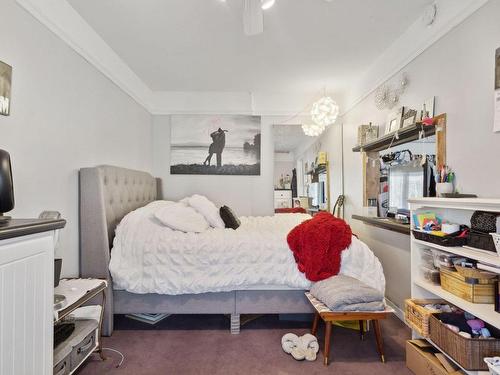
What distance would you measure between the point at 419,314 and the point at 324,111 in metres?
2.47

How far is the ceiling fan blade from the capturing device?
5.04ft

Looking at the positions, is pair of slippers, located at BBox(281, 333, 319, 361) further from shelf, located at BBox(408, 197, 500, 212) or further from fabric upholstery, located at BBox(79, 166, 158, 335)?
fabric upholstery, located at BBox(79, 166, 158, 335)

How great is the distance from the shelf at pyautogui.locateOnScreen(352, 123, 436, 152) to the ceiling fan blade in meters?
1.39

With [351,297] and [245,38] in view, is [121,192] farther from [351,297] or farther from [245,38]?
[351,297]

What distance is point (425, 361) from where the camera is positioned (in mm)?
1639

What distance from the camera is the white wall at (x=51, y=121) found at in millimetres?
1609

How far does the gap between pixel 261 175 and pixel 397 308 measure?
7.70ft

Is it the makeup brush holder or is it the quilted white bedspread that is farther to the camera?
the quilted white bedspread

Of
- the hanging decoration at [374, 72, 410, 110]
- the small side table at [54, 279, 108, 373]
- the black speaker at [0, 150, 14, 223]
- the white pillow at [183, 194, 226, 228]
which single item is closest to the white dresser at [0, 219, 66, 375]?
the black speaker at [0, 150, 14, 223]

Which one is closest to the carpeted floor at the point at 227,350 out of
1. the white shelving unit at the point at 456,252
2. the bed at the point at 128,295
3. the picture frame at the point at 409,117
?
the bed at the point at 128,295

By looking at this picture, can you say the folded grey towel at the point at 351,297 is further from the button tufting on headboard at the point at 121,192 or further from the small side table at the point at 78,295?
the button tufting on headboard at the point at 121,192

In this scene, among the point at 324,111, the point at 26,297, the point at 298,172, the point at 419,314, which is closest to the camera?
the point at 26,297

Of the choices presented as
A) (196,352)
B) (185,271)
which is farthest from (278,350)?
(185,271)


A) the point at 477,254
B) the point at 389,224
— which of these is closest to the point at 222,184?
the point at 389,224
